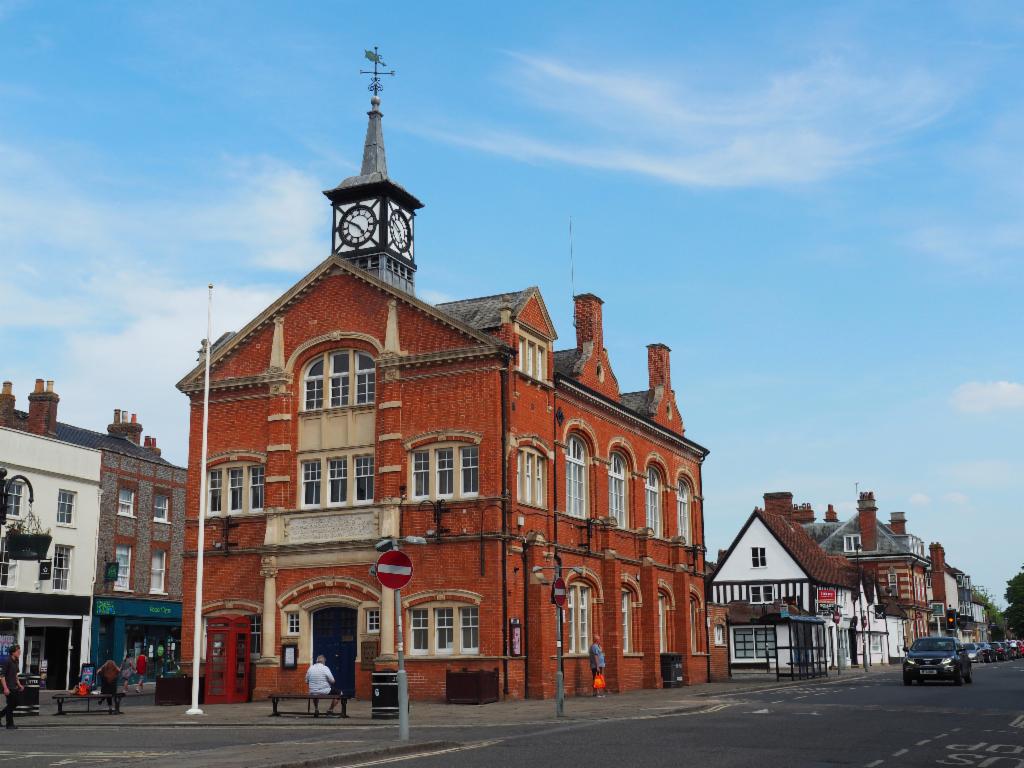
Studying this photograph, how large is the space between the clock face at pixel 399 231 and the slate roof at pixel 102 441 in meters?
19.4

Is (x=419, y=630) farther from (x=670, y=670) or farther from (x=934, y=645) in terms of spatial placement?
(x=934, y=645)

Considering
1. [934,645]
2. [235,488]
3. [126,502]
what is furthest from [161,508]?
[934,645]

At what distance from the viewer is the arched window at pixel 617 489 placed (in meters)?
41.4

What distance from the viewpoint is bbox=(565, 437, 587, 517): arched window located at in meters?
38.1

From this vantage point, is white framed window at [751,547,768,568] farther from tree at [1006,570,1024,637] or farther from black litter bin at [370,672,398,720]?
tree at [1006,570,1024,637]

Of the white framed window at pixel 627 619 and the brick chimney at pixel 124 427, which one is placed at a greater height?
the brick chimney at pixel 124 427

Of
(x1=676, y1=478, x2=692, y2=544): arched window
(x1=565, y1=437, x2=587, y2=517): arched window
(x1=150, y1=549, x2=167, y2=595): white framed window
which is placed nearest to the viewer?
(x1=565, y1=437, x2=587, y2=517): arched window

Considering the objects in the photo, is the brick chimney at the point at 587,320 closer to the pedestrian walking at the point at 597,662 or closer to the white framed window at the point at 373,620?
the pedestrian walking at the point at 597,662

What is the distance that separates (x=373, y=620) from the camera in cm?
3403

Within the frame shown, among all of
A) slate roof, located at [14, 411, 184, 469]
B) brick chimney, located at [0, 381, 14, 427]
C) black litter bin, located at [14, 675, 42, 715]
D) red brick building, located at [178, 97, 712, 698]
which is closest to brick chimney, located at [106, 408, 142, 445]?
slate roof, located at [14, 411, 184, 469]

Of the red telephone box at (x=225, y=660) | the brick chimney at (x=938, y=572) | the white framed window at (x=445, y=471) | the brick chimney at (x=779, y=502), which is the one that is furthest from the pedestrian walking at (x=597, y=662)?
the brick chimney at (x=938, y=572)

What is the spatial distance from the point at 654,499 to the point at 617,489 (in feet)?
12.5

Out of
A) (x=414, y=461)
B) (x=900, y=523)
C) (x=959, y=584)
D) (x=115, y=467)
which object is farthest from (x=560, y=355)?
(x=959, y=584)

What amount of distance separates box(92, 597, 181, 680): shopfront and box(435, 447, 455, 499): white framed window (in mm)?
21685
